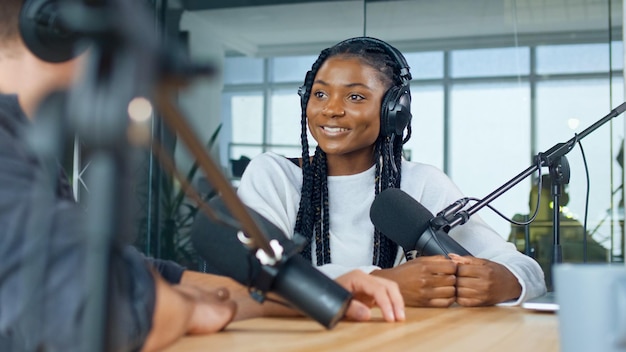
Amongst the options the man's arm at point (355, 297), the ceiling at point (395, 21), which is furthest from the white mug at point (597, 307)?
the ceiling at point (395, 21)

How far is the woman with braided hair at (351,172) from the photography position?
1654mm

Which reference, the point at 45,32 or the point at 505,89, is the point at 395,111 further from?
the point at 505,89

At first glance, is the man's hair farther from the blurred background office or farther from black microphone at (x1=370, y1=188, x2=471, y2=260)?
the blurred background office

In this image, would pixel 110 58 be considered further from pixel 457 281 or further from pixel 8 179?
pixel 457 281

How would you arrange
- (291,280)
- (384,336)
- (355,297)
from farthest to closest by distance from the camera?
(355,297) → (384,336) → (291,280)

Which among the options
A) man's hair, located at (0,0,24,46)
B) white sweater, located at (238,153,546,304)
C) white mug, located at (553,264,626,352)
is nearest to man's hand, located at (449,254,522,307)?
white sweater, located at (238,153,546,304)

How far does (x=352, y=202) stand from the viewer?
1729 millimetres

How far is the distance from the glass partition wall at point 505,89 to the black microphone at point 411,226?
2372 mm

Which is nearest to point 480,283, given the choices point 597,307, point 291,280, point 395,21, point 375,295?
point 375,295

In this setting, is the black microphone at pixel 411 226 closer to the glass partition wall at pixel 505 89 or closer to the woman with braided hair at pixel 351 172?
the woman with braided hair at pixel 351 172

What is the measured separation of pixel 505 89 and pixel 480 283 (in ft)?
8.90

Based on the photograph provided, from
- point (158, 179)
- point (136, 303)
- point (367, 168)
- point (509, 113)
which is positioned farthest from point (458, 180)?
point (136, 303)

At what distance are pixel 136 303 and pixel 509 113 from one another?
11.7 feet

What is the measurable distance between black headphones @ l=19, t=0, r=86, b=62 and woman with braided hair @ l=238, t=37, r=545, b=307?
Result: 1150 millimetres
